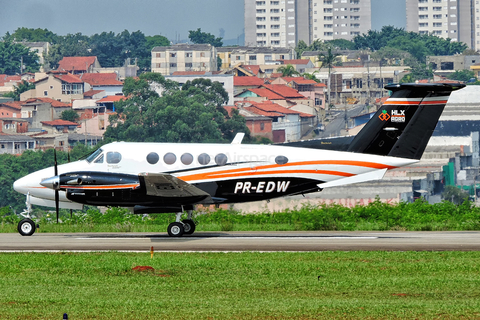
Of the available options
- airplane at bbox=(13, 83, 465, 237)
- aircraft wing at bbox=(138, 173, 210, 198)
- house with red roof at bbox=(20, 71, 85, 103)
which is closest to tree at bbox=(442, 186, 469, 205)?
airplane at bbox=(13, 83, 465, 237)

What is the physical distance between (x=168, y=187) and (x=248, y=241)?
315cm

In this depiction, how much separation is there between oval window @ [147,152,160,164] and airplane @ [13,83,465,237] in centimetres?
4

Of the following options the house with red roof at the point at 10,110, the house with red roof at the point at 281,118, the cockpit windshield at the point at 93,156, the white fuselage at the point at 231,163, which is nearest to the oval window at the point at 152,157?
the white fuselage at the point at 231,163

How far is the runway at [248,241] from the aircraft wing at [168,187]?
1.49 m

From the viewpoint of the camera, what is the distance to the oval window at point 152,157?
91.4ft

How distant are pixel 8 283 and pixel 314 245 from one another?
998 cm

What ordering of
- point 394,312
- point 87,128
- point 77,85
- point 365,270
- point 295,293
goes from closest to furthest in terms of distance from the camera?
point 394,312 → point 295,293 → point 365,270 → point 87,128 → point 77,85

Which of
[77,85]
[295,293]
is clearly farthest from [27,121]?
[295,293]

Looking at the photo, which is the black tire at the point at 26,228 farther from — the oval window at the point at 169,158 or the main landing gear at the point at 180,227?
the oval window at the point at 169,158

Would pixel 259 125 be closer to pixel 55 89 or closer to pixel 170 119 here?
pixel 170 119

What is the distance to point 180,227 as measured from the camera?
27766mm

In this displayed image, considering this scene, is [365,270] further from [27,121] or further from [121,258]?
[27,121]

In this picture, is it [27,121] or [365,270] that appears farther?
[27,121]

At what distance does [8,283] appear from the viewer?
723 inches
